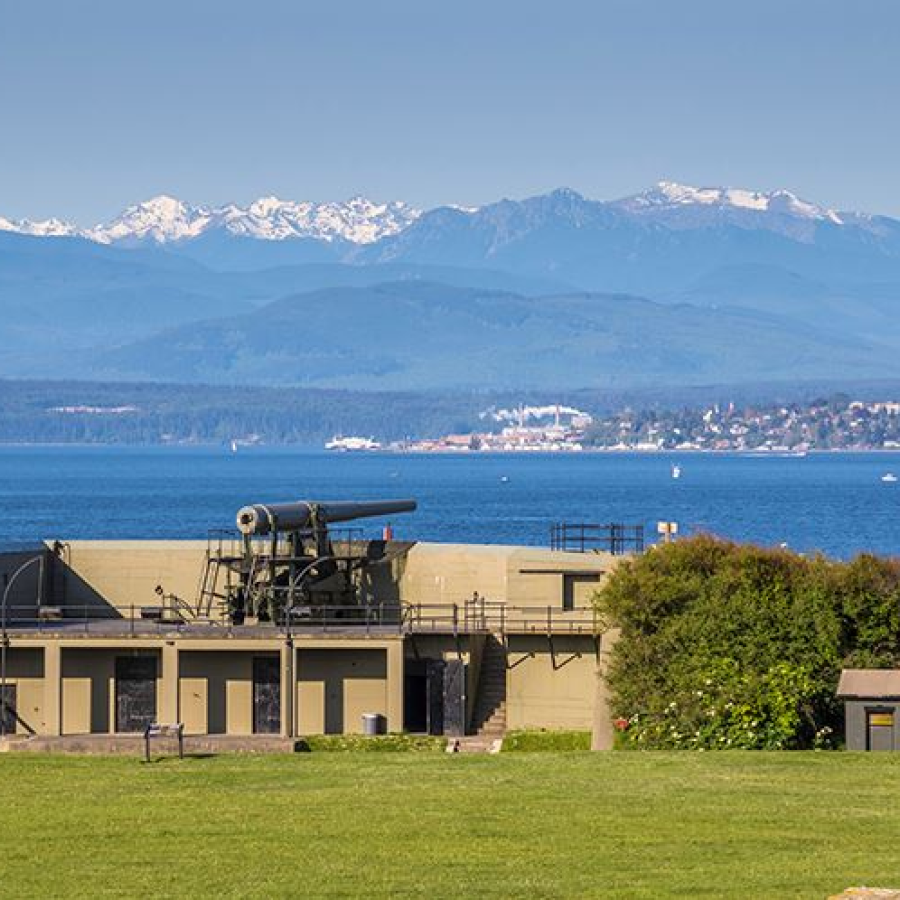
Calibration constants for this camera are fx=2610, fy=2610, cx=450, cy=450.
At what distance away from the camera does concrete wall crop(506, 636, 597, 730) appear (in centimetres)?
4628

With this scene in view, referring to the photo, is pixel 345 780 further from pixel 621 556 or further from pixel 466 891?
pixel 621 556

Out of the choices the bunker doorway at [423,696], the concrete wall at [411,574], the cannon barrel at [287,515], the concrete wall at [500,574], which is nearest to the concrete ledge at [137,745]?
the bunker doorway at [423,696]

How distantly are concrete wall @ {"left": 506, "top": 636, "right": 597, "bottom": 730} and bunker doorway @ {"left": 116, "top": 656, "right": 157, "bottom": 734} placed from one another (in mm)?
6415

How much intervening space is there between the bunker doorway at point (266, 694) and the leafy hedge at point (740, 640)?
6.07m

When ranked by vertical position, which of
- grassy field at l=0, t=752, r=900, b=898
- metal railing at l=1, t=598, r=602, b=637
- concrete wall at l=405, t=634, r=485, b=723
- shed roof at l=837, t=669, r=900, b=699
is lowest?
grassy field at l=0, t=752, r=900, b=898

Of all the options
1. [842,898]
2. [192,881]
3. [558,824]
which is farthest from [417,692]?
[842,898]

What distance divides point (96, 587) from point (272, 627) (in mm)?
7249

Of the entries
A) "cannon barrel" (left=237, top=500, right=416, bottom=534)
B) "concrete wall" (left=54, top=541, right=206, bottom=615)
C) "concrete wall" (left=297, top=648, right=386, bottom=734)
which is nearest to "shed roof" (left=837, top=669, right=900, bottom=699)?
"concrete wall" (left=297, top=648, right=386, bottom=734)

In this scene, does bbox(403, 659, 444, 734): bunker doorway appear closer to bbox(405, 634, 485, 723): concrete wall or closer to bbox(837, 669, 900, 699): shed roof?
bbox(405, 634, 485, 723): concrete wall

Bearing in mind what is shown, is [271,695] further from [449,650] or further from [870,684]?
[870,684]

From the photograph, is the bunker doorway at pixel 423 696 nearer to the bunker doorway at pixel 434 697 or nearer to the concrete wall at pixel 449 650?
the bunker doorway at pixel 434 697

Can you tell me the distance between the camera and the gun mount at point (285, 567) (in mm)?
49938

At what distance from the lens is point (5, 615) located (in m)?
48.3

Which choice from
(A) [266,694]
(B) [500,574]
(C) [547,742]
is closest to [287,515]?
(B) [500,574]
